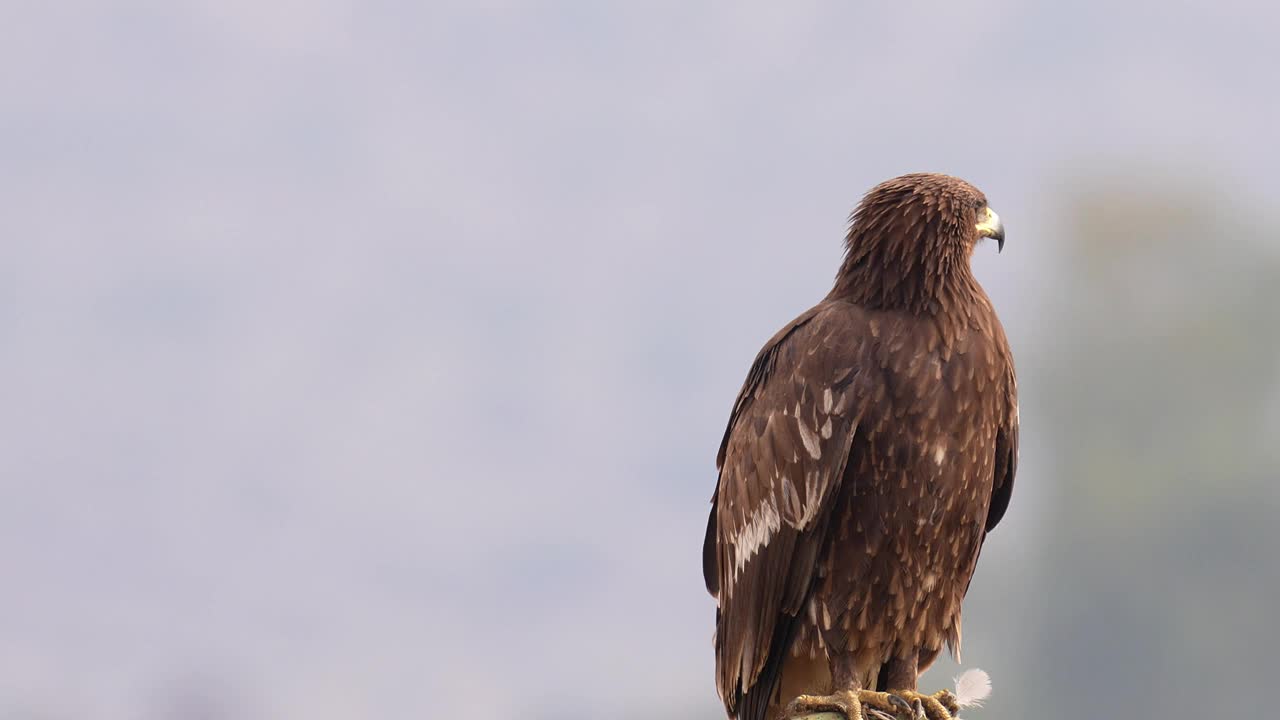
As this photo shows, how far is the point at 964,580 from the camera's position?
10.4 ft

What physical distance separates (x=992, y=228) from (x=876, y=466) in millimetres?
698

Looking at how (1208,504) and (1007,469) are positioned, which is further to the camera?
(1208,504)

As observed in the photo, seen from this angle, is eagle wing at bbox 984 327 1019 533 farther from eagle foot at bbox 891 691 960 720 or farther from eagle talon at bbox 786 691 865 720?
eagle talon at bbox 786 691 865 720

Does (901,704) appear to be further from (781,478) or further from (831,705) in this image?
(781,478)

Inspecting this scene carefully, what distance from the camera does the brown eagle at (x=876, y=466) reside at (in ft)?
9.79

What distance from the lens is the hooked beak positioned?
320cm

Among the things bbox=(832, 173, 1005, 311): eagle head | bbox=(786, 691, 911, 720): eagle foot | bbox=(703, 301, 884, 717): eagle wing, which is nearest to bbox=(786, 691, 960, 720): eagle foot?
bbox=(786, 691, 911, 720): eagle foot

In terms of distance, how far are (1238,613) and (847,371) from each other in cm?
1034

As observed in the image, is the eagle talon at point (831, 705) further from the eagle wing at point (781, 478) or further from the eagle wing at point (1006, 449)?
the eagle wing at point (1006, 449)

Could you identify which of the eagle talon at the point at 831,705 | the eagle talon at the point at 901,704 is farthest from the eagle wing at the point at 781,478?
the eagle talon at the point at 901,704

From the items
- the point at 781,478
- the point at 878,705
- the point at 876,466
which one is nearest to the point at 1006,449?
the point at 876,466

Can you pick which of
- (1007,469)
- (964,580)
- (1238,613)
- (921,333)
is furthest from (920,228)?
(1238,613)

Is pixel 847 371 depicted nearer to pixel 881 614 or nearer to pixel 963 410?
pixel 963 410

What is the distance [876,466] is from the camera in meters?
2.99
